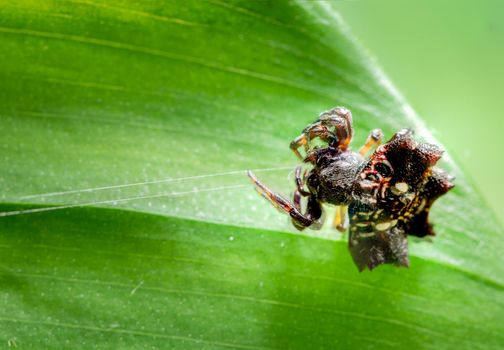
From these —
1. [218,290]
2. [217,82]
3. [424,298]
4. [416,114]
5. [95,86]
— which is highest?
[416,114]

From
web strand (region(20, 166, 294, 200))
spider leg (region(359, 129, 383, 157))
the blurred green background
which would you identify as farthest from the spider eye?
the blurred green background

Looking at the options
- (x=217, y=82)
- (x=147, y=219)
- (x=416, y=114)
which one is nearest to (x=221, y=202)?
(x=147, y=219)

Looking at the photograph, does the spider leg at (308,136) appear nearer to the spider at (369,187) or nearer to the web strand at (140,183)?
the spider at (369,187)

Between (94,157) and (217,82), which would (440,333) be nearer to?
(217,82)

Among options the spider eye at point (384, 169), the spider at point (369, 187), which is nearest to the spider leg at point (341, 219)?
the spider at point (369, 187)

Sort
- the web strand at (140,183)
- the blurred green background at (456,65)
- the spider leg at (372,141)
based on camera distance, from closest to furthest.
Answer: the web strand at (140,183) < the spider leg at (372,141) < the blurred green background at (456,65)

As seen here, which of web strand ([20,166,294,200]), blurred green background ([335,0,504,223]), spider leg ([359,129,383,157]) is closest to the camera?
web strand ([20,166,294,200])

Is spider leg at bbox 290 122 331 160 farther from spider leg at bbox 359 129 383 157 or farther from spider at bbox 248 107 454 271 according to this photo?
spider leg at bbox 359 129 383 157

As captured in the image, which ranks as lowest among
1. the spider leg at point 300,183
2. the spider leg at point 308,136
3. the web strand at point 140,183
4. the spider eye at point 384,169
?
the web strand at point 140,183
